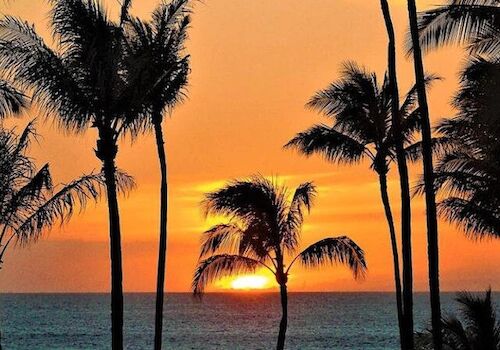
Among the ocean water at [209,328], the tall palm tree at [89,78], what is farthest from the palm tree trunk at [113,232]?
the ocean water at [209,328]

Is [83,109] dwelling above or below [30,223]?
above

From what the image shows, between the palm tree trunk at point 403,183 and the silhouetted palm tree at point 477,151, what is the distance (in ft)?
5.83

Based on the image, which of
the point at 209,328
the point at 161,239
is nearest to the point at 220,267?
the point at 161,239

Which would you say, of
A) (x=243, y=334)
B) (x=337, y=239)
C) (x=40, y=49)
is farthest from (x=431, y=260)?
(x=243, y=334)

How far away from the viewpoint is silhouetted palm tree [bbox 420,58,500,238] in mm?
23406

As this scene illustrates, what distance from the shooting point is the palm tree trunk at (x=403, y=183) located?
23.5m

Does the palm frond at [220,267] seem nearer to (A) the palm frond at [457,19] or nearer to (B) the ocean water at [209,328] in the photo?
(A) the palm frond at [457,19]

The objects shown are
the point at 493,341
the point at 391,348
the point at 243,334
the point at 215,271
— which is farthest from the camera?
the point at 243,334

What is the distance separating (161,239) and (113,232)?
4602 millimetres

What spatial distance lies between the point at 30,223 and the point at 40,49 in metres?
4.14

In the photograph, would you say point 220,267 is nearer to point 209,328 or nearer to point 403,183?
point 403,183

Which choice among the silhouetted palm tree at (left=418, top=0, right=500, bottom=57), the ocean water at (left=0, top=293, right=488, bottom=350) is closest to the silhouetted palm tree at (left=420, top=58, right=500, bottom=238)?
the silhouetted palm tree at (left=418, top=0, right=500, bottom=57)

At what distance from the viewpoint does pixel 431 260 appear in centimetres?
2116

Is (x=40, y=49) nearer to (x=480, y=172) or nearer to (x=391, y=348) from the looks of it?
(x=480, y=172)
